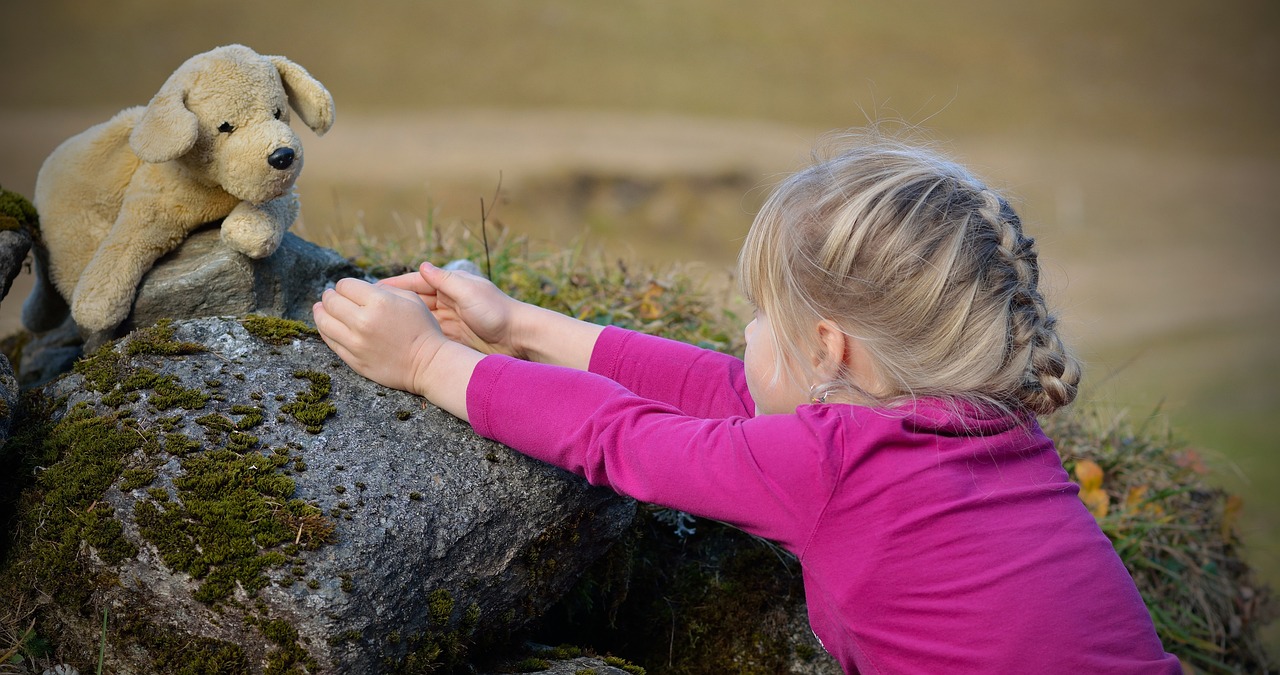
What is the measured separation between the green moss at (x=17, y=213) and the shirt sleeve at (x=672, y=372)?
3.83 ft

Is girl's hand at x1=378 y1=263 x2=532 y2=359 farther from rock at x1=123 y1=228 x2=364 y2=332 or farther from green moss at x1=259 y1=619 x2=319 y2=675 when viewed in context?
green moss at x1=259 y1=619 x2=319 y2=675

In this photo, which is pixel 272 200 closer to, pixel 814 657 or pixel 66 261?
pixel 66 261

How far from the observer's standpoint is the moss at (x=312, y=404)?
1.50m

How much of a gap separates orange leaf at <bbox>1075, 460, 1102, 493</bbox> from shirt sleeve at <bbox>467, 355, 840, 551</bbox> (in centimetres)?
183

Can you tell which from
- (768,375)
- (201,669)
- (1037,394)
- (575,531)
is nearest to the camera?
(201,669)

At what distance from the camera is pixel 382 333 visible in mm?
1576

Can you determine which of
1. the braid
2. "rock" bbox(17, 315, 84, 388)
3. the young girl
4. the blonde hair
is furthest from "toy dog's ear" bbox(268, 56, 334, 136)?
the braid

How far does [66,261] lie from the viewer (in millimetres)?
1896

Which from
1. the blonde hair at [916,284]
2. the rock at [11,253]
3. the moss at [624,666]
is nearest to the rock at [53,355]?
the rock at [11,253]

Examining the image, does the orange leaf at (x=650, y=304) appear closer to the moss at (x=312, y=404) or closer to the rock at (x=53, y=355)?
the moss at (x=312, y=404)

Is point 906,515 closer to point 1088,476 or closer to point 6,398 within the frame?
point 6,398

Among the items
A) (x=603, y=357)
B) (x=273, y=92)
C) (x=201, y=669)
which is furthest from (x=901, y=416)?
(x=273, y=92)

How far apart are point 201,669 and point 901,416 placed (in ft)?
3.48

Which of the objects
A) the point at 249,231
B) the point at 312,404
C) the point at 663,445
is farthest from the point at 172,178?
the point at 663,445
